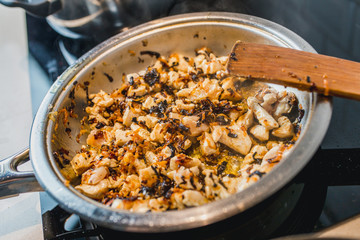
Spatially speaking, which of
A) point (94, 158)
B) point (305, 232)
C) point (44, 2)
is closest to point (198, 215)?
point (305, 232)

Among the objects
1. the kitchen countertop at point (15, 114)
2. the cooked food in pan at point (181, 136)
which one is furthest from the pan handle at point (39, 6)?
the kitchen countertop at point (15, 114)

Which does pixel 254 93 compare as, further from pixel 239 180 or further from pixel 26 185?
pixel 26 185

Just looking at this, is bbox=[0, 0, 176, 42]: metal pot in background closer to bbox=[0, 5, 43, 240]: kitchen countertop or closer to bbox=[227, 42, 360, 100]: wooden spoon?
bbox=[0, 5, 43, 240]: kitchen countertop

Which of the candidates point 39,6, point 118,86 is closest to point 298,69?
point 118,86

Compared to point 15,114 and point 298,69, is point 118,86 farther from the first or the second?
point 298,69

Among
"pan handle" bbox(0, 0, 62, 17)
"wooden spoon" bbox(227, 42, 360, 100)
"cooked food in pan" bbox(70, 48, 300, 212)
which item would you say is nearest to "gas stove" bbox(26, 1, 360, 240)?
"cooked food in pan" bbox(70, 48, 300, 212)

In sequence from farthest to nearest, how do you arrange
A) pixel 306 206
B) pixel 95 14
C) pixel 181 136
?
pixel 95 14
pixel 181 136
pixel 306 206

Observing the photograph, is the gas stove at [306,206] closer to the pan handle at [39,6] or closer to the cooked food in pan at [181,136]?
the cooked food in pan at [181,136]
